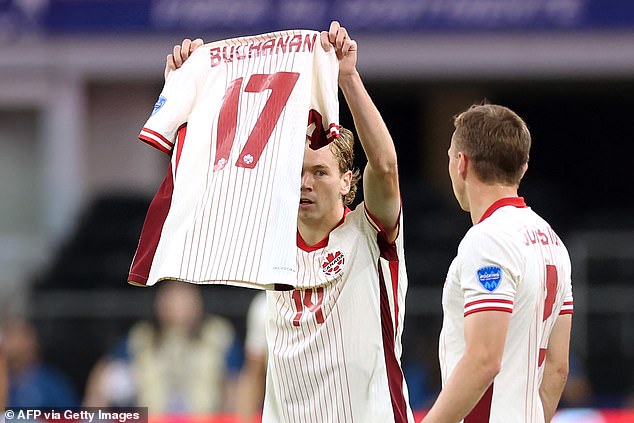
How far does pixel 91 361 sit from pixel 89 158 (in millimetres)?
3794

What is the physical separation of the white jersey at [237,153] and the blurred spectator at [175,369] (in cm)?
446

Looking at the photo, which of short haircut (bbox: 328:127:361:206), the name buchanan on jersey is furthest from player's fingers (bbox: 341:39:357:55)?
short haircut (bbox: 328:127:361:206)

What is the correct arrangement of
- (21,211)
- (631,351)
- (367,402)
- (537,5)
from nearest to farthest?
Answer: (367,402) → (631,351) → (537,5) → (21,211)

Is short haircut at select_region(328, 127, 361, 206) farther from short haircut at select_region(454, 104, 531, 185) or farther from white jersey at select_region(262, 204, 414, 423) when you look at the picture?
short haircut at select_region(454, 104, 531, 185)

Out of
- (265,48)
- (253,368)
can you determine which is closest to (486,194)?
(265,48)

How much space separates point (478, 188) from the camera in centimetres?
395

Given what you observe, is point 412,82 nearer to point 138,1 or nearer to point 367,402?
point 138,1

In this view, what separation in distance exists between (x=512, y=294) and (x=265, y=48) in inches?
46.4

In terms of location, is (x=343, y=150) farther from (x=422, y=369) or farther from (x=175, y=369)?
(x=422, y=369)

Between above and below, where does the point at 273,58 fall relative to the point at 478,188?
above

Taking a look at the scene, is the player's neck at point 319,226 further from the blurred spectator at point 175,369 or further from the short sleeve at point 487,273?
the blurred spectator at point 175,369

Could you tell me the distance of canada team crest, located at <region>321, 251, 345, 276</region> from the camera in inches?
166

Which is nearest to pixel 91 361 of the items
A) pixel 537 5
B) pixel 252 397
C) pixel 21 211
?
pixel 21 211

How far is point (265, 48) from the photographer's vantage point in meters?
4.25
